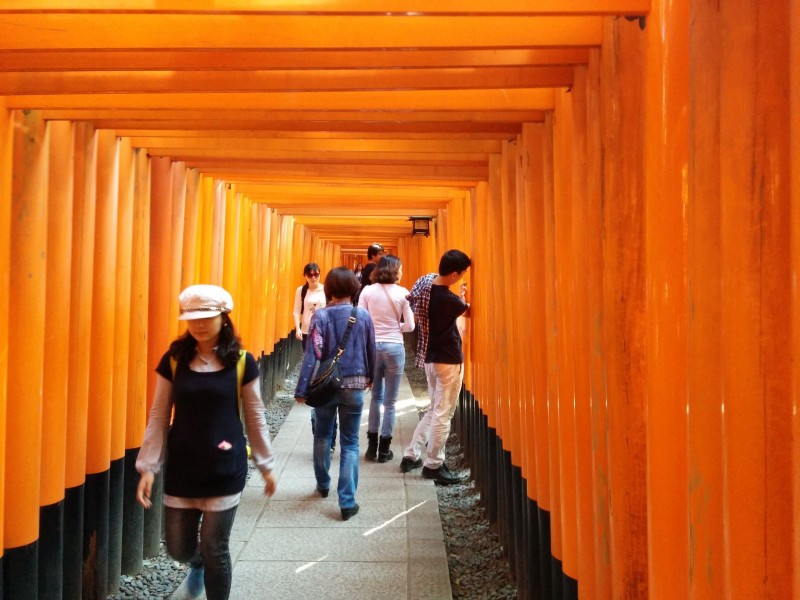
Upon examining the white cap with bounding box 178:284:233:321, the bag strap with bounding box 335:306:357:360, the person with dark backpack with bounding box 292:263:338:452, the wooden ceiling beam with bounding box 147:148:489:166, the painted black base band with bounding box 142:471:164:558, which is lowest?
the painted black base band with bounding box 142:471:164:558

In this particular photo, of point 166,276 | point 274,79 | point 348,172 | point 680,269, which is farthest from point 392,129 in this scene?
point 680,269

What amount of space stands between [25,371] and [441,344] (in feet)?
11.2

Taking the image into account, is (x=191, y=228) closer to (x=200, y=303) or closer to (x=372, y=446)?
(x=200, y=303)

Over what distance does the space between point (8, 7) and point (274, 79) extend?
1.07 meters

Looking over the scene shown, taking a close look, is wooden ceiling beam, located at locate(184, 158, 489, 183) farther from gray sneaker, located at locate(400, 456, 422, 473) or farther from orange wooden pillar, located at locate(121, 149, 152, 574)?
gray sneaker, located at locate(400, 456, 422, 473)

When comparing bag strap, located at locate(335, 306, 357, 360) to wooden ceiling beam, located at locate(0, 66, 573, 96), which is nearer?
wooden ceiling beam, located at locate(0, 66, 573, 96)

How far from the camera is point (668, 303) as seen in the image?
1938 millimetres

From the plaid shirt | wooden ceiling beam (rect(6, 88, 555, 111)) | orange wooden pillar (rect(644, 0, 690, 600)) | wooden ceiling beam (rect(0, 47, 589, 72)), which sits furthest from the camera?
the plaid shirt

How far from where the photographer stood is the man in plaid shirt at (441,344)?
5.94m

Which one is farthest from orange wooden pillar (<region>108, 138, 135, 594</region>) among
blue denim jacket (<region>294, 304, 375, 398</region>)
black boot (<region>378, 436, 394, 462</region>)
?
black boot (<region>378, 436, 394, 462</region>)

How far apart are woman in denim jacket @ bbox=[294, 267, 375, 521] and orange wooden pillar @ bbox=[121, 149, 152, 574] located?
1.08 m

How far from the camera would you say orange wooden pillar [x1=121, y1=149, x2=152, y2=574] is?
446 centimetres

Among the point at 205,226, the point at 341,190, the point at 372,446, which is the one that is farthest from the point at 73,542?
the point at 341,190

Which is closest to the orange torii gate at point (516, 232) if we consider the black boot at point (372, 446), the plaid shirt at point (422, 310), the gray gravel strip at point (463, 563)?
the gray gravel strip at point (463, 563)
